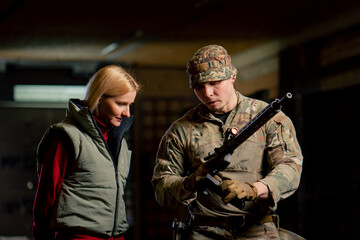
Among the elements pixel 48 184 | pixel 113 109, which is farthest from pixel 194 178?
pixel 48 184

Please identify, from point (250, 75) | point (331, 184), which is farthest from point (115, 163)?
point (250, 75)

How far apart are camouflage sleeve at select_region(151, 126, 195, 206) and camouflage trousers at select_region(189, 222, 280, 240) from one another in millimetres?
151


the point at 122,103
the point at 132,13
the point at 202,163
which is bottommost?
the point at 202,163

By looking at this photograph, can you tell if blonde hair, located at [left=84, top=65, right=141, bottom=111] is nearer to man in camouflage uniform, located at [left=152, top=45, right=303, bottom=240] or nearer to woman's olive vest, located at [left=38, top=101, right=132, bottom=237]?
woman's olive vest, located at [left=38, top=101, right=132, bottom=237]

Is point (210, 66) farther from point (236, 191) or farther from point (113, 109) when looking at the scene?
point (236, 191)

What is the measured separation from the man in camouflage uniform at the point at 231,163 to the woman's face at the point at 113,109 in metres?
0.25

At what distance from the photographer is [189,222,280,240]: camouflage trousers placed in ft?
7.48

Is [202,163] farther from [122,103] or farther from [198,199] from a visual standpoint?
[122,103]

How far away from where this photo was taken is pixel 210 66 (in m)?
2.29

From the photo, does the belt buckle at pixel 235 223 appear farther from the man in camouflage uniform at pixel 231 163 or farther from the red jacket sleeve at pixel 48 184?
the red jacket sleeve at pixel 48 184

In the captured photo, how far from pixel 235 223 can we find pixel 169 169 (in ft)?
1.12

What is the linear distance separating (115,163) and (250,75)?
17.3 feet

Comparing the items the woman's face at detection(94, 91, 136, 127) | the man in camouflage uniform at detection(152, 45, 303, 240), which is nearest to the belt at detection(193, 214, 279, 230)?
the man in camouflage uniform at detection(152, 45, 303, 240)

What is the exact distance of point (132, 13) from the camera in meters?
5.42
